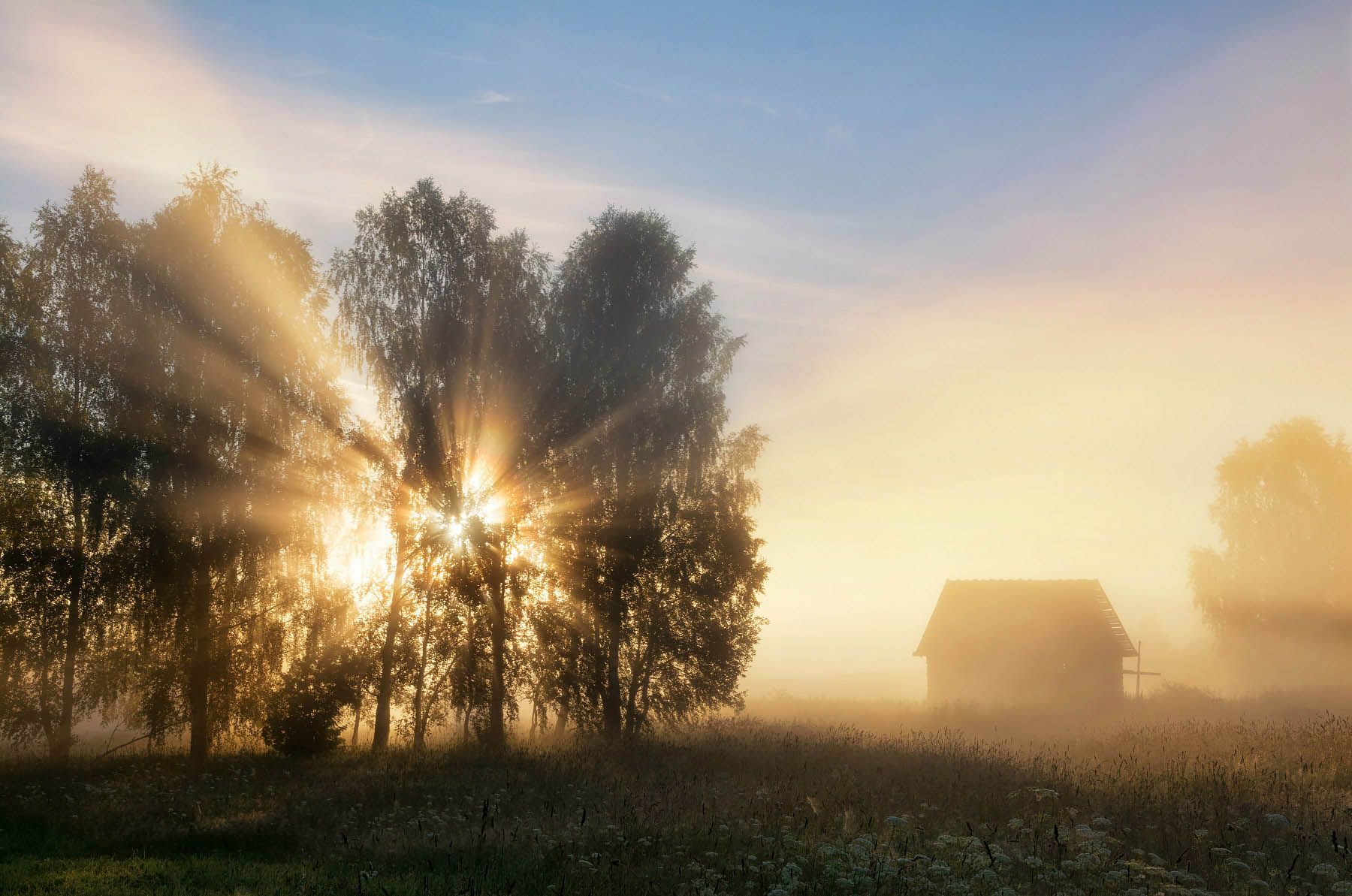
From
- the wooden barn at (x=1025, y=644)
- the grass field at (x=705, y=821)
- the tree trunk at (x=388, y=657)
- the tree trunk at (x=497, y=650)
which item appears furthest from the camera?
the wooden barn at (x=1025, y=644)

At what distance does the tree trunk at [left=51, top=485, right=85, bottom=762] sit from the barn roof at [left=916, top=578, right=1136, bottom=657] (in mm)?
37183

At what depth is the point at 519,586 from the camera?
68.5ft

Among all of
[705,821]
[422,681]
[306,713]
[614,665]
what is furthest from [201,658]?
[705,821]

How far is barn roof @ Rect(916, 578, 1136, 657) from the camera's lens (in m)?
45.2

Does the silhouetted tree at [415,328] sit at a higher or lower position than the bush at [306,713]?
higher

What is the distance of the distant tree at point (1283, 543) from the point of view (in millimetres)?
45625

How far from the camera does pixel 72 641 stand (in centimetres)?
1928

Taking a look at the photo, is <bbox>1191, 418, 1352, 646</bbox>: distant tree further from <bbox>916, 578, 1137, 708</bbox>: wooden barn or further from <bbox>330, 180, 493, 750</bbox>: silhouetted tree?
<bbox>330, 180, 493, 750</bbox>: silhouetted tree

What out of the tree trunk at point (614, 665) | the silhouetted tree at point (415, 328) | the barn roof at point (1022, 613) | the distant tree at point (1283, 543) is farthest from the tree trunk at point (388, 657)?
the distant tree at point (1283, 543)

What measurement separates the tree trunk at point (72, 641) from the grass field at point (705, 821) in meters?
1.40

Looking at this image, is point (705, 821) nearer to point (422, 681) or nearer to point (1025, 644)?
point (422, 681)

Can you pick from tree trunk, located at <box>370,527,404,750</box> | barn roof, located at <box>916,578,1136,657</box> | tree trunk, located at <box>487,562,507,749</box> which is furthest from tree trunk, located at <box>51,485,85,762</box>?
barn roof, located at <box>916,578,1136,657</box>

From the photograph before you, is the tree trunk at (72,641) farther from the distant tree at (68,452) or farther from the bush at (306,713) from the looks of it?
the bush at (306,713)

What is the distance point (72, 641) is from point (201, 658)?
2.61 meters
